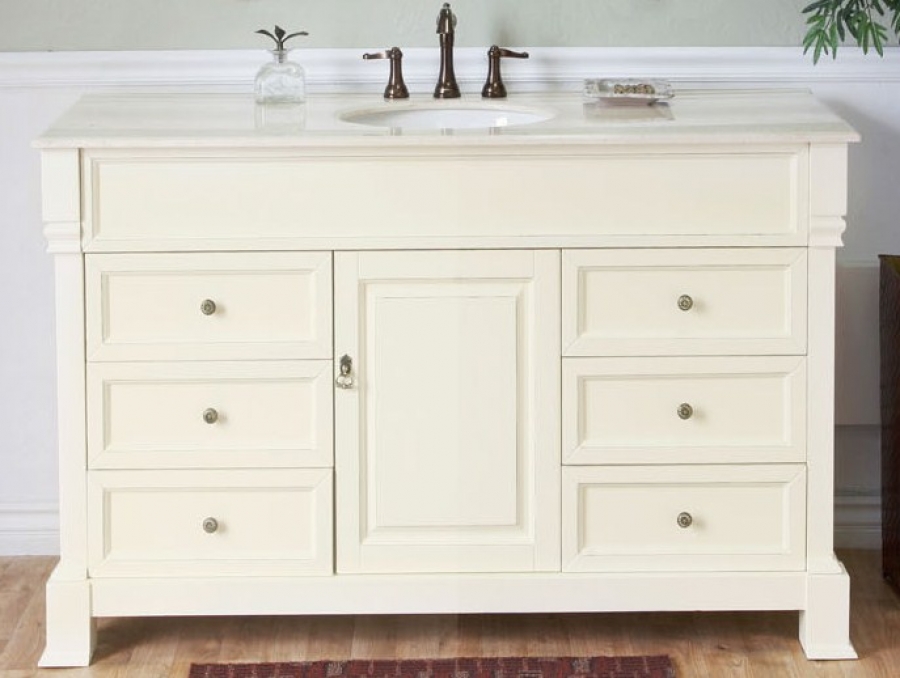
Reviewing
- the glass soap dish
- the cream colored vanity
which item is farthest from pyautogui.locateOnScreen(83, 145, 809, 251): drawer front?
the glass soap dish

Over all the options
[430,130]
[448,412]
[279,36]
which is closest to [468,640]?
[448,412]

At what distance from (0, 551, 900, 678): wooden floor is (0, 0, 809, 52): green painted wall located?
96cm

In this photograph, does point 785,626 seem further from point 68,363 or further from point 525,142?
point 68,363

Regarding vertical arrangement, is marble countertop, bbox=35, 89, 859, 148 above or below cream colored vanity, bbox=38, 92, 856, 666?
above

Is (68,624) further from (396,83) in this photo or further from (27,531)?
(396,83)

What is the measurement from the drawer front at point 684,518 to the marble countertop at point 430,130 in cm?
49

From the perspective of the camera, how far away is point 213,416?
9.08 ft

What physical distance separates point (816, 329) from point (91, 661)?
1.19m

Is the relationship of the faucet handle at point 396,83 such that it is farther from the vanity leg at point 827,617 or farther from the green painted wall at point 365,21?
the vanity leg at point 827,617

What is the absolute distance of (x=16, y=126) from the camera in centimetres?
322

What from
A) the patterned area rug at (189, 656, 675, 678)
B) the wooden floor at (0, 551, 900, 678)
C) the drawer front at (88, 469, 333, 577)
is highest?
the drawer front at (88, 469, 333, 577)

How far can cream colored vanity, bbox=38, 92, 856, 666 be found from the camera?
106 inches

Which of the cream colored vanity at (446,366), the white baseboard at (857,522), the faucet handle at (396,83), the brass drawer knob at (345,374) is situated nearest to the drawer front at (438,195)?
the cream colored vanity at (446,366)

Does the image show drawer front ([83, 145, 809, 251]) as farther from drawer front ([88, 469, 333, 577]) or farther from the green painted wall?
the green painted wall
